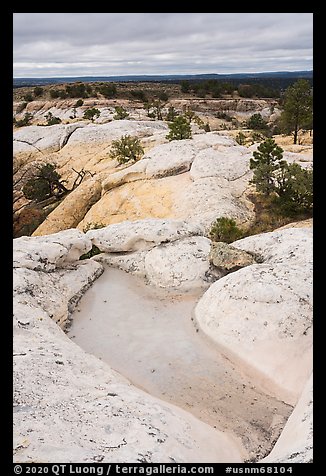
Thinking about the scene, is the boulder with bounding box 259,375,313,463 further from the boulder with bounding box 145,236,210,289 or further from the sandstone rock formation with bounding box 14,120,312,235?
the sandstone rock formation with bounding box 14,120,312,235

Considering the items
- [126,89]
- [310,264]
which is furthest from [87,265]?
[126,89]

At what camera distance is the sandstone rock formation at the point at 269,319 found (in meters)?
8.46

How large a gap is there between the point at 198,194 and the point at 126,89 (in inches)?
1859

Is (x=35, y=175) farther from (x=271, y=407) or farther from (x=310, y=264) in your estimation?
(x=271, y=407)

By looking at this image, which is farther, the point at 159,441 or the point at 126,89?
the point at 126,89

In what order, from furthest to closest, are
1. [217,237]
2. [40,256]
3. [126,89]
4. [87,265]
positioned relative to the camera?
[126,89]
[217,237]
[87,265]
[40,256]

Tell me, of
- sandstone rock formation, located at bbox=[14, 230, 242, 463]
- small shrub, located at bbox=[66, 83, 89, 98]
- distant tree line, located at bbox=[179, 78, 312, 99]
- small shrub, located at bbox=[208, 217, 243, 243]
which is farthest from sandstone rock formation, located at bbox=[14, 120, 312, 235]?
distant tree line, located at bbox=[179, 78, 312, 99]

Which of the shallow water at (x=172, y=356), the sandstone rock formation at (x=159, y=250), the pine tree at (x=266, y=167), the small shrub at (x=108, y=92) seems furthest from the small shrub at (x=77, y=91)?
the shallow water at (x=172, y=356)

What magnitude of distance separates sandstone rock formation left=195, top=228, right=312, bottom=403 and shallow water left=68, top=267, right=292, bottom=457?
1.05 feet

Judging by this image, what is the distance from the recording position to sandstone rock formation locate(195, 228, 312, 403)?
8.46 metres

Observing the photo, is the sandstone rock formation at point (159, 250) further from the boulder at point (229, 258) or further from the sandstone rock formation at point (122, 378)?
the boulder at point (229, 258)

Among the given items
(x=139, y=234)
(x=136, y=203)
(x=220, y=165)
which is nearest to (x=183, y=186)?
(x=220, y=165)
